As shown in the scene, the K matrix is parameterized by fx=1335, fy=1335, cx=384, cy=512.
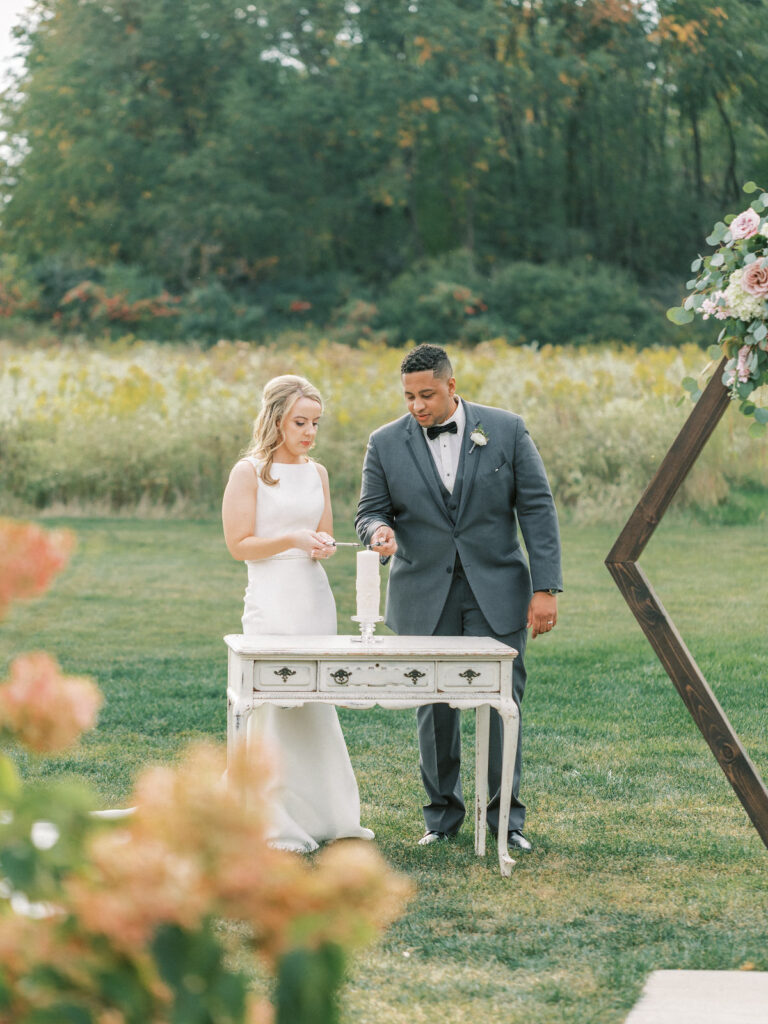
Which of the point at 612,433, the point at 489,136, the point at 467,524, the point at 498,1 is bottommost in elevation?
the point at 612,433

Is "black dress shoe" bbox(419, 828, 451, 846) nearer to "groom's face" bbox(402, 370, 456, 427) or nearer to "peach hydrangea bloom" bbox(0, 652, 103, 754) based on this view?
"groom's face" bbox(402, 370, 456, 427)

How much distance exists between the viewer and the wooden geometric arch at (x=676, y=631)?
3.75m

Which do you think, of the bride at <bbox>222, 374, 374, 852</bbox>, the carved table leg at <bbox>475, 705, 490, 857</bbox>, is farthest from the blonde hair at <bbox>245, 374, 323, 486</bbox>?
the carved table leg at <bbox>475, 705, 490, 857</bbox>

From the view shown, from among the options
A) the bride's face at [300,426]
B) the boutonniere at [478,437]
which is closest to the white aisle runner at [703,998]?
the boutonniere at [478,437]

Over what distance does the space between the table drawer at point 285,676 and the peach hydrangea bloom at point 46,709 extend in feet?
9.27

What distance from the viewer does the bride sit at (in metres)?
4.56

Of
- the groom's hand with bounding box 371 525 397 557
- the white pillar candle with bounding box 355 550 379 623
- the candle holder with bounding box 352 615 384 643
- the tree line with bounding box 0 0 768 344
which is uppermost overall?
the tree line with bounding box 0 0 768 344

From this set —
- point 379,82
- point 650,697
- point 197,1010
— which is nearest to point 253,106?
point 379,82

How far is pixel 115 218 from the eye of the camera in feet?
91.2

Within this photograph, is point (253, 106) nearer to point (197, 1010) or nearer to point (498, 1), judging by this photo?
point (498, 1)

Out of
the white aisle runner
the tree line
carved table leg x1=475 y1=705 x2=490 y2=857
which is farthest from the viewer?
the tree line

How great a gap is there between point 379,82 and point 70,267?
708 centimetres

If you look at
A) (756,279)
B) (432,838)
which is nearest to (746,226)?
(756,279)

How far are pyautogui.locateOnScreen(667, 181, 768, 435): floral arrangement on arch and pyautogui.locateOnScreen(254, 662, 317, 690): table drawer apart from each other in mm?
1450
